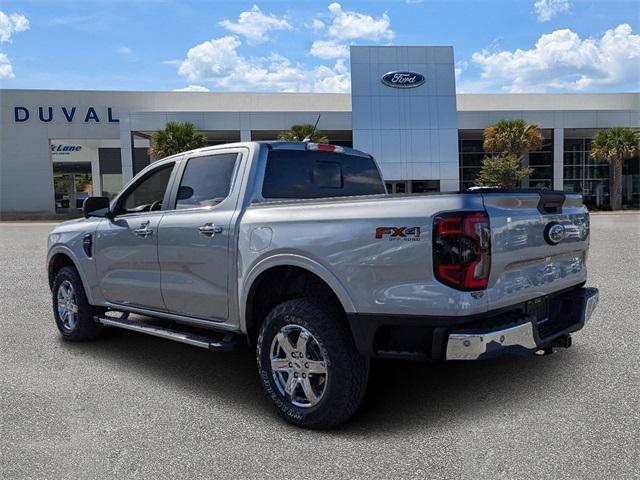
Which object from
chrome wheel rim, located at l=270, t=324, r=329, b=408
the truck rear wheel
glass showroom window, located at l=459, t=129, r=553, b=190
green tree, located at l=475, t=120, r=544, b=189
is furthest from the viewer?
glass showroom window, located at l=459, t=129, r=553, b=190

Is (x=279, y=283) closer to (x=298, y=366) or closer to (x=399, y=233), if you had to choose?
(x=298, y=366)

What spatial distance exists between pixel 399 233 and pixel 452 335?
25.4 inches

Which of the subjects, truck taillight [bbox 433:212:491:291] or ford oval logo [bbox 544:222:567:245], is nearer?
truck taillight [bbox 433:212:491:291]

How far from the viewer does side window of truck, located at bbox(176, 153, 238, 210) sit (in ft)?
14.3

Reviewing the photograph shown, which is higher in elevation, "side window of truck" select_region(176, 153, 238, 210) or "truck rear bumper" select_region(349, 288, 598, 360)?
"side window of truck" select_region(176, 153, 238, 210)

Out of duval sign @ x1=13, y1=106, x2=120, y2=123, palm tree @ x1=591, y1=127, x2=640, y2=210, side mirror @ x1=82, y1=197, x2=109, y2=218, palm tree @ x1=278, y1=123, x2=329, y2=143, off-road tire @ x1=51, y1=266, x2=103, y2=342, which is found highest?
duval sign @ x1=13, y1=106, x2=120, y2=123

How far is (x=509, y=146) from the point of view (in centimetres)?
3631

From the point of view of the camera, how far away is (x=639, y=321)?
19.6 feet

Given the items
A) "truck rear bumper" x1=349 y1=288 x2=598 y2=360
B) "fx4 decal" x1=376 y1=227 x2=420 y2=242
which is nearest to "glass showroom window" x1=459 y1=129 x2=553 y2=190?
"truck rear bumper" x1=349 y1=288 x2=598 y2=360

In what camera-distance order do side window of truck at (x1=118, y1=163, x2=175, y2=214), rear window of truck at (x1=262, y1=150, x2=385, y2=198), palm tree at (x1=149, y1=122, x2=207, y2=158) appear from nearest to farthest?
rear window of truck at (x1=262, y1=150, x2=385, y2=198)
side window of truck at (x1=118, y1=163, x2=175, y2=214)
palm tree at (x1=149, y1=122, x2=207, y2=158)

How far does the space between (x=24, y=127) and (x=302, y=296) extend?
142ft

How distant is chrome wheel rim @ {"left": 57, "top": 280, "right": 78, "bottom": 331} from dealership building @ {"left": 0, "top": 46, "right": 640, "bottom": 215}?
30.9 metres

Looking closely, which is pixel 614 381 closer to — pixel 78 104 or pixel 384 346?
pixel 384 346

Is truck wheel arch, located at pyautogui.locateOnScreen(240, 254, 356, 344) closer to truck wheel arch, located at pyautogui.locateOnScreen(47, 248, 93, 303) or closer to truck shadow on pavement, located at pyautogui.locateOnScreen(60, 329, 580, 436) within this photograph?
truck shadow on pavement, located at pyautogui.locateOnScreen(60, 329, 580, 436)
